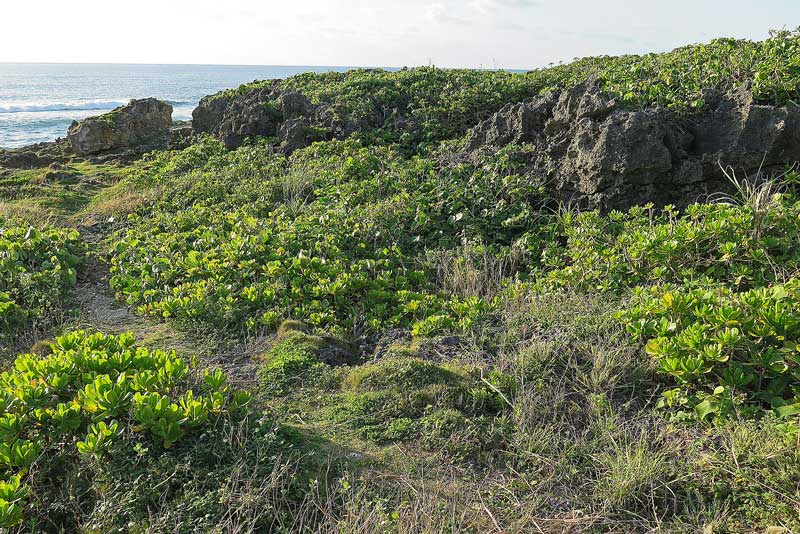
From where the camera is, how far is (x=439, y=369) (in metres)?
3.84

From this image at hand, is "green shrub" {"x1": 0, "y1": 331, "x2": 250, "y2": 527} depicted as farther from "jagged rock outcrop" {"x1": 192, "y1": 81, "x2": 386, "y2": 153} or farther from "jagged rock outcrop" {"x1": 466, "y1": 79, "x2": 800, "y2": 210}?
"jagged rock outcrop" {"x1": 192, "y1": 81, "x2": 386, "y2": 153}

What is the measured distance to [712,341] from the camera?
3240 millimetres

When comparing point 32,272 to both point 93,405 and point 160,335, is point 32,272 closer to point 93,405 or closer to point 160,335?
point 160,335

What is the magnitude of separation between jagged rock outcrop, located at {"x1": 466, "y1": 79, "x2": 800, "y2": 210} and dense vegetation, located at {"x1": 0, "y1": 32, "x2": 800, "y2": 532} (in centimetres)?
24

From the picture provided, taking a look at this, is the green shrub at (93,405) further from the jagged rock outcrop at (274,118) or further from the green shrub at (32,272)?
the jagged rock outcrop at (274,118)

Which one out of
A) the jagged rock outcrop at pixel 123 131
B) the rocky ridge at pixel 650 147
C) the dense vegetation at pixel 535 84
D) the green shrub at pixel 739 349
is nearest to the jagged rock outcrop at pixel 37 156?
the jagged rock outcrop at pixel 123 131

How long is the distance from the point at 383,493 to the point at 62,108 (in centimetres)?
4640

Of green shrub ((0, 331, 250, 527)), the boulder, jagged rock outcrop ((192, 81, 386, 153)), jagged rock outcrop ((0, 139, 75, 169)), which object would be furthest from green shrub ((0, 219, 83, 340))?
jagged rock outcrop ((0, 139, 75, 169))

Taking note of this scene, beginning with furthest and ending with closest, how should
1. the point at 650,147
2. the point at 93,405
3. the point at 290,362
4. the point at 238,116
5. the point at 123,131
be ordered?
the point at 123,131 → the point at 238,116 → the point at 650,147 → the point at 290,362 → the point at 93,405

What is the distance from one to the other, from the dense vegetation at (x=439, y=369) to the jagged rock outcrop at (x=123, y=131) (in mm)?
7976

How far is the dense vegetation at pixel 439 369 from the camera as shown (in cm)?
268

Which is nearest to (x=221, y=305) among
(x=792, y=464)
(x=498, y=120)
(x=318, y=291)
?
(x=318, y=291)

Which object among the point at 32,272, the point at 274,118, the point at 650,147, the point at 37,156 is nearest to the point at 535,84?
the point at 650,147

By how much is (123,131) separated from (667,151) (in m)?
12.8
